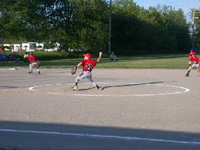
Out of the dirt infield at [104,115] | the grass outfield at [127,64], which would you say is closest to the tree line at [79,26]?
the grass outfield at [127,64]

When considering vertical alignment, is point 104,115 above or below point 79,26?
below

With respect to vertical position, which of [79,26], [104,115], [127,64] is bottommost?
[104,115]

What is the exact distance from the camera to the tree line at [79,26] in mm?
52219

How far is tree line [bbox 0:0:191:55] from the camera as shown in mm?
52219

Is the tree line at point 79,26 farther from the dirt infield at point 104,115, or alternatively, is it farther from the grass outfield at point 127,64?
the dirt infield at point 104,115

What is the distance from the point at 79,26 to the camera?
65.9 meters

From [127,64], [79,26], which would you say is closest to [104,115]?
[127,64]

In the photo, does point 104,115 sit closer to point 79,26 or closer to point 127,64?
point 127,64

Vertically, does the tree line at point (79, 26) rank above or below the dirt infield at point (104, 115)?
above

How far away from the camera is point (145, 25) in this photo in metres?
93.1

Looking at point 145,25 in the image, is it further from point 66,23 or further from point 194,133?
point 194,133

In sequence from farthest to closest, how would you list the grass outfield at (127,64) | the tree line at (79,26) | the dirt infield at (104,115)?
the tree line at (79,26) < the grass outfield at (127,64) < the dirt infield at (104,115)

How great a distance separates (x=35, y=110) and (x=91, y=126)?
2.60 meters

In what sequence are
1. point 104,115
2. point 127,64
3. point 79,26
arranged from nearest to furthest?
point 104,115, point 127,64, point 79,26
